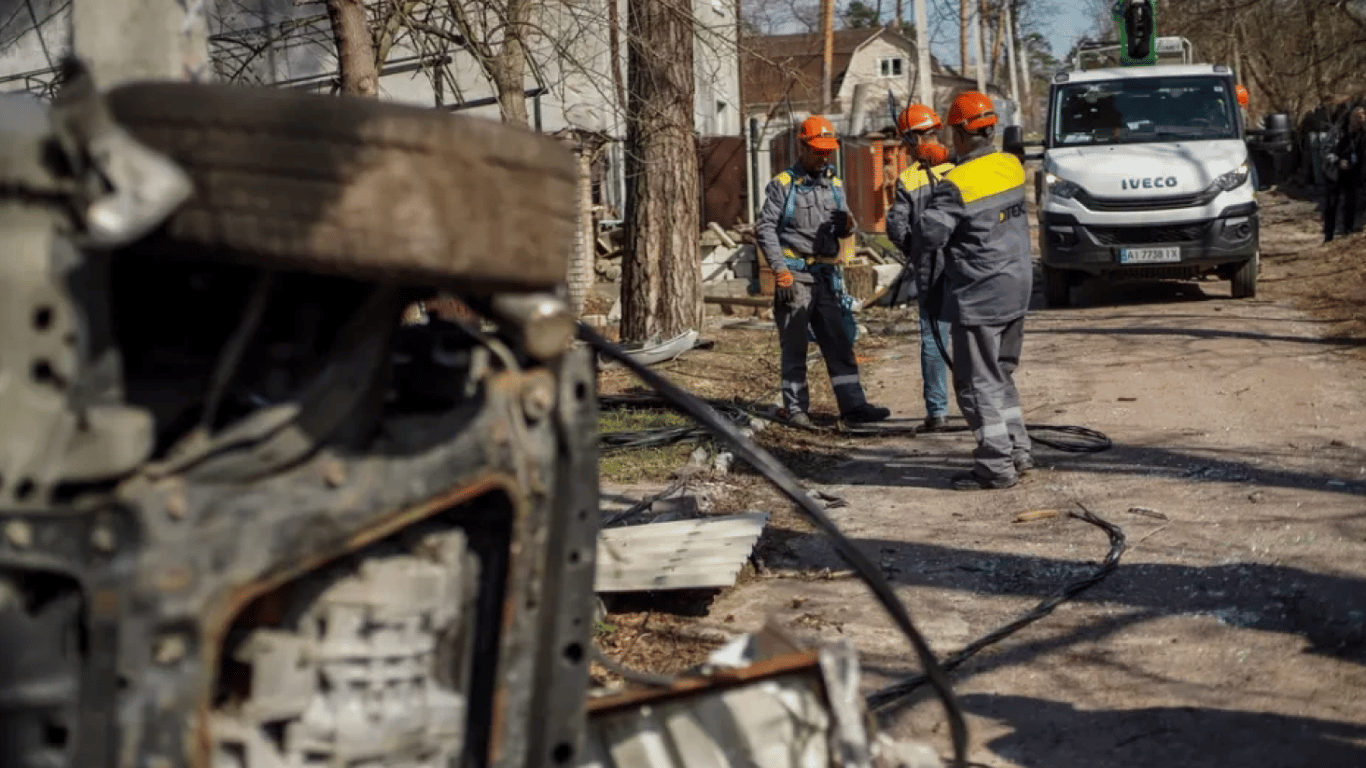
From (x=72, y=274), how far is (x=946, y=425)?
8.40 metres

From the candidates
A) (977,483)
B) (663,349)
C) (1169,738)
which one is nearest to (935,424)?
(977,483)

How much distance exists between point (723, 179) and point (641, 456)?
16987 mm

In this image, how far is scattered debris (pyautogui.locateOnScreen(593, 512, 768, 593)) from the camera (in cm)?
593

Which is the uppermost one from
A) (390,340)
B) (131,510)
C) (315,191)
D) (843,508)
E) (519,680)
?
(315,191)

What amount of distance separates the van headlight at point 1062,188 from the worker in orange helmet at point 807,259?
250 inches

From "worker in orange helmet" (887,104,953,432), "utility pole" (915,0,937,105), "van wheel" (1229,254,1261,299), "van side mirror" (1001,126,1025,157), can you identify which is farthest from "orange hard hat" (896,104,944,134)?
"utility pole" (915,0,937,105)

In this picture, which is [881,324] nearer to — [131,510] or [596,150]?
[596,150]

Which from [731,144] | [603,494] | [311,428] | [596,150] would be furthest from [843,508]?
[731,144]

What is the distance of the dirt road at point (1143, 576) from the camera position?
15.7ft

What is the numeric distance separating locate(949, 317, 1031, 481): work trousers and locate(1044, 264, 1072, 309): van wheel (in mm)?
8659

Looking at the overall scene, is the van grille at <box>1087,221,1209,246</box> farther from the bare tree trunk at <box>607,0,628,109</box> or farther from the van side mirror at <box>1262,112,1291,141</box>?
the bare tree trunk at <box>607,0,628,109</box>

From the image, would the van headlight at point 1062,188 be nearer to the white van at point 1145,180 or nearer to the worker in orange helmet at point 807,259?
the white van at point 1145,180

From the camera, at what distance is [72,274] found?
1.96 meters

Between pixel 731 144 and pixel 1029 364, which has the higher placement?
pixel 731 144
